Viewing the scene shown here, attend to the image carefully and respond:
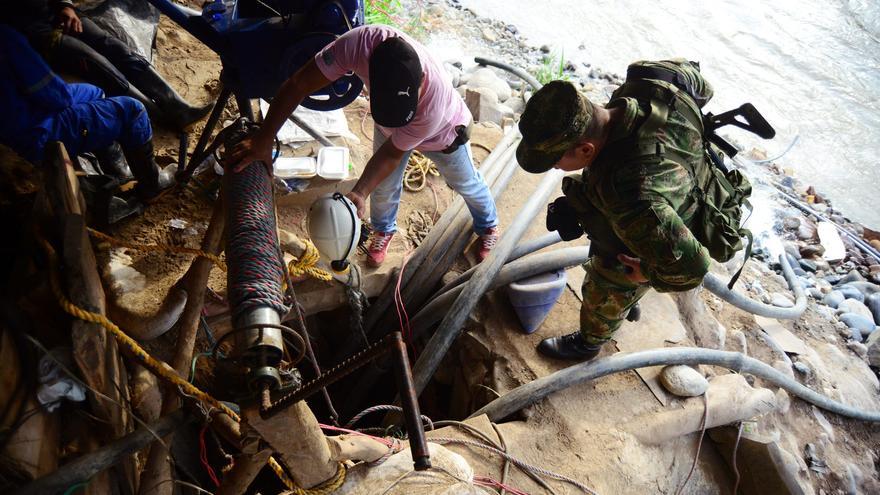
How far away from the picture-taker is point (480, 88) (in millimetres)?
6004

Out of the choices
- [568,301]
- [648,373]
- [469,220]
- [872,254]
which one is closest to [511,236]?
[469,220]

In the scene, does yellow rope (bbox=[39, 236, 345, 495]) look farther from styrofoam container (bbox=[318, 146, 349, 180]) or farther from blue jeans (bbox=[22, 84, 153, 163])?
styrofoam container (bbox=[318, 146, 349, 180])

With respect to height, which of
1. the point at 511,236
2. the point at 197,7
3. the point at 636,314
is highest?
the point at 197,7

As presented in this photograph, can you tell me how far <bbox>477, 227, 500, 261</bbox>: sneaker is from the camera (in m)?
3.96

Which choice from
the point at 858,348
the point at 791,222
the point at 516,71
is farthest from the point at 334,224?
the point at 791,222

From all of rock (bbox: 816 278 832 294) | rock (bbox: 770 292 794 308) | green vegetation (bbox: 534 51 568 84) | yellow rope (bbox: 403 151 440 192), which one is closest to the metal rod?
yellow rope (bbox: 403 151 440 192)

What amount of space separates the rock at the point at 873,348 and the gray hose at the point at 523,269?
3328mm

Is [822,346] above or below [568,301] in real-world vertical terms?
below

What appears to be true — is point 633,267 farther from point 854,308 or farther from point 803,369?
point 854,308

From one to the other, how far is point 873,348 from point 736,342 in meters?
1.83

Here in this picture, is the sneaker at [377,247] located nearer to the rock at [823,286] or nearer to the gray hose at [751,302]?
→ the gray hose at [751,302]

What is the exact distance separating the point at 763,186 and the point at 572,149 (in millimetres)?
5516

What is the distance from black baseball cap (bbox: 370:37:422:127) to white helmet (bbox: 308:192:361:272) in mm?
468

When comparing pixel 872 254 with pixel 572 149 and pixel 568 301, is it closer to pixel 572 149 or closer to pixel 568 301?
pixel 568 301
